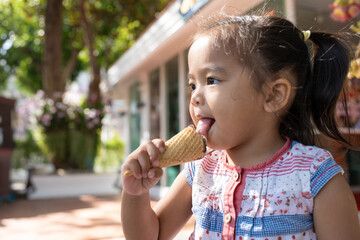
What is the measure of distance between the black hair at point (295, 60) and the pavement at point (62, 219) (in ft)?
6.58

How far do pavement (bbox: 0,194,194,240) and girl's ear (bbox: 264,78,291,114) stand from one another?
2118 millimetres

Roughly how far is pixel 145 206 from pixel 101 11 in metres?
10.6

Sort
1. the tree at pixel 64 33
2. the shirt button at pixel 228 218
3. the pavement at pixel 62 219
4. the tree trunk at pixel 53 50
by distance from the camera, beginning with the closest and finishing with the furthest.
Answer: the shirt button at pixel 228 218 → the pavement at pixel 62 219 → the tree trunk at pixel 53 50 → the tree at pixel 64 33

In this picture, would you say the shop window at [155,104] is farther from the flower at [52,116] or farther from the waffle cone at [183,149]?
the waffle cone at [183,149]

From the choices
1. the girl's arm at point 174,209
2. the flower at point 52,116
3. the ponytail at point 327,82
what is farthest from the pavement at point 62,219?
the ponytail at point 327,82

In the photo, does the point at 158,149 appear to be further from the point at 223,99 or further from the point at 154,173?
the point at 223,99

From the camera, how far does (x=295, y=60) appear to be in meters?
1.17

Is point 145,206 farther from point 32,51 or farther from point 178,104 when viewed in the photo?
point 32,51

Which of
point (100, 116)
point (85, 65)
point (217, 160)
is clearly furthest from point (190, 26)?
point (85, 65)

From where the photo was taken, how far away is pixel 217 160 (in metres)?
1.28

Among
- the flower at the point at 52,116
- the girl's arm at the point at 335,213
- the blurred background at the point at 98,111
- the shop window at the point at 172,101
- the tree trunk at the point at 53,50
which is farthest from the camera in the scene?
the tree trunk at the point at 53,50

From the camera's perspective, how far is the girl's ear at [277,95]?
1.13 metres

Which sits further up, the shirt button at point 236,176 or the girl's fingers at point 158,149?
the girl's fingers at point 158,149

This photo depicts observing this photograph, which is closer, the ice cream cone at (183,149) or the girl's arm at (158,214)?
the ice cream cone at (183,149)
